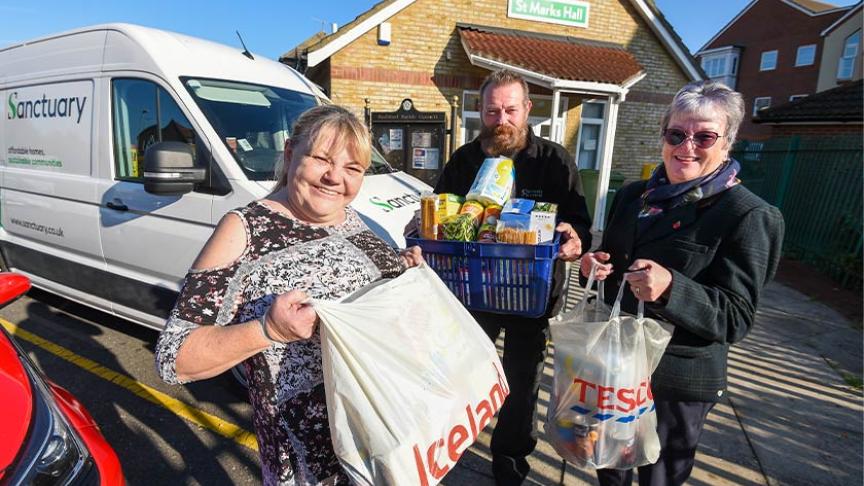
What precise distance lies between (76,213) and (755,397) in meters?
5.72

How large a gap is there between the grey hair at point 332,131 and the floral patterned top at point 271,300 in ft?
0.78

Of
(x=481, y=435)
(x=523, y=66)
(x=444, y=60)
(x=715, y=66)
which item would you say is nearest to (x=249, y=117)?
(x=481, y=435)

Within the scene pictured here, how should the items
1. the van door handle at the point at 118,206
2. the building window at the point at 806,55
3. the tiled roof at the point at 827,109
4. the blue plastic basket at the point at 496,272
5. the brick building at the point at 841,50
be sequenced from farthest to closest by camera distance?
the building window at the point at 806,55 → the brick building at the point at 841,50 → the tiled roof at the point at 827,109 → the van door handle at the point at 118,206 → the blue plastic basket at the point at 496,272

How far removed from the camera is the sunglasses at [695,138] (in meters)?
1.60

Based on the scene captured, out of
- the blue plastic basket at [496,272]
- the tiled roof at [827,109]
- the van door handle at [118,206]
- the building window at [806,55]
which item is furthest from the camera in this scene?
the building window at [806,55]

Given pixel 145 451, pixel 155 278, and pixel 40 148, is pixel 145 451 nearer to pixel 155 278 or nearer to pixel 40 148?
pixel 155 278

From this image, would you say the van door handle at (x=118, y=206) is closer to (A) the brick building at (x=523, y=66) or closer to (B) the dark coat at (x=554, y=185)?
(B) the dark coat at (x=554, y=185)

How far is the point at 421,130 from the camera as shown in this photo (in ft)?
27.9

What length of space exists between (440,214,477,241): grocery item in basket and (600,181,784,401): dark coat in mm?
671

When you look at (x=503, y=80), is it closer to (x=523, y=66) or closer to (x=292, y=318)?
(x=292, y=318)

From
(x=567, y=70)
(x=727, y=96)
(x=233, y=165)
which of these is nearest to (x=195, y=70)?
(x=233, y=165)

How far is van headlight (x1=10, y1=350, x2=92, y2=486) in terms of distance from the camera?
1.38 m

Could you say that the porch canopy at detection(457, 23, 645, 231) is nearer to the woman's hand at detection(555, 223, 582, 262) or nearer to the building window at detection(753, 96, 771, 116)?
the woman's hand at detection(555, 223, 582, 262)

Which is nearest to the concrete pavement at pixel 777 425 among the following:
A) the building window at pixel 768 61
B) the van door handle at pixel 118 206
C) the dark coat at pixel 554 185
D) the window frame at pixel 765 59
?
the dark coat at pixel 554 185
